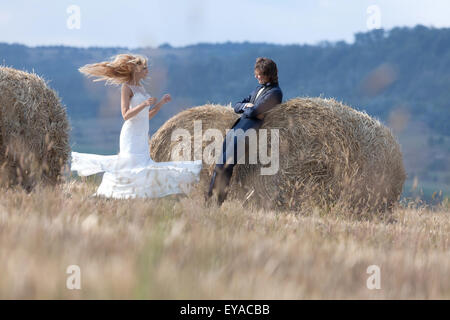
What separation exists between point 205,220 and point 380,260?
67.0 inches

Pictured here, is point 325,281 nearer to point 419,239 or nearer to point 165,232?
point 165,232

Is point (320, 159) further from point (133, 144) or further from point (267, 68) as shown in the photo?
point (133, 144)

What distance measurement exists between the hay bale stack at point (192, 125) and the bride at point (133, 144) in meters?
1.12

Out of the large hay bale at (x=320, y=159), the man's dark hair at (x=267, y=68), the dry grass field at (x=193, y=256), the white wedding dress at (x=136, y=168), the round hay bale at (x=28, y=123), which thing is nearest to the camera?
the dry grass field at (x=193, y=256)

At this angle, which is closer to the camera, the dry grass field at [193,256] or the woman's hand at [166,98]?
the dry grass field at [193,256]

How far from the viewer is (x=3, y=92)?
26.0ft

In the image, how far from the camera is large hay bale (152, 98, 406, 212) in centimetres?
841

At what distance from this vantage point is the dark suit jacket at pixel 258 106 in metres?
8.23

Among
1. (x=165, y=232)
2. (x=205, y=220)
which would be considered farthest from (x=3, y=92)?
(x=165, y=232)

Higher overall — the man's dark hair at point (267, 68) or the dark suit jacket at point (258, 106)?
the man's dark hair at point (267, 68)

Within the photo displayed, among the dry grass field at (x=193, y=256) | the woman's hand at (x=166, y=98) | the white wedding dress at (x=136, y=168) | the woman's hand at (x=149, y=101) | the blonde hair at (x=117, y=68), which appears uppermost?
the blonde hair at (x=117, y=68)

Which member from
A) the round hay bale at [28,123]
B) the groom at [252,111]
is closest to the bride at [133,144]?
the groom at [252,111]

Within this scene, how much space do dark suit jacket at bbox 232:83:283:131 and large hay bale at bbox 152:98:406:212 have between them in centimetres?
40

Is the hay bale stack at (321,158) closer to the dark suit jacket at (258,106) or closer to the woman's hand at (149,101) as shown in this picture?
the dark suit jacket at (258,106)
